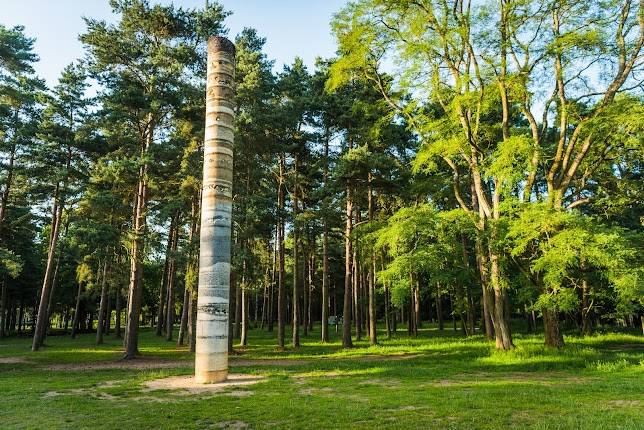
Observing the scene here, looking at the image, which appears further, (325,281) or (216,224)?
(325,281)

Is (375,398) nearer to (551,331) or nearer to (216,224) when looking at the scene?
(216,224)

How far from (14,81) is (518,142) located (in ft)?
84.6

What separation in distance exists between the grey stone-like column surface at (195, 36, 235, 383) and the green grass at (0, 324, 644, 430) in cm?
164

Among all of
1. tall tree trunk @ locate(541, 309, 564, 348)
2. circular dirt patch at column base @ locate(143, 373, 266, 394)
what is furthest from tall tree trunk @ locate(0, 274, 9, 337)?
tall tree trunk @ locate(541, 309, 564, 348)

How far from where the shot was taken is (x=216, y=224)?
46.3ft

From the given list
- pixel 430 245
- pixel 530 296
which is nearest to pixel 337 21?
pixel 430 245

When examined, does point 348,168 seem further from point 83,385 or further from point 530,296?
point 83,385

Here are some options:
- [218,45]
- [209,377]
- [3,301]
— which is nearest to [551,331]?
[209,377]

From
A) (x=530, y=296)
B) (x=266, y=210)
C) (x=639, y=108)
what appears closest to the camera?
(x=639, y=108)

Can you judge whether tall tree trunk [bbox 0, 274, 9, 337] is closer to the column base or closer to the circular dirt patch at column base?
the circular dirt patch at column base

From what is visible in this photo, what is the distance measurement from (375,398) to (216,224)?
694 cm

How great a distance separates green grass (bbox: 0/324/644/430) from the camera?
7930 millimetres

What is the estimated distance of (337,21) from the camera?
21.9 metres

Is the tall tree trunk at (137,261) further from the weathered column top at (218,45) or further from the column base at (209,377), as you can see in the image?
the column base at (209,377)
